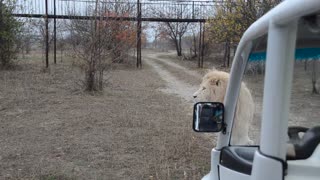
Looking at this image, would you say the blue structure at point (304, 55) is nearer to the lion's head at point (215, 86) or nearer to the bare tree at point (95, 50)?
the lion's head at point (215, 86)

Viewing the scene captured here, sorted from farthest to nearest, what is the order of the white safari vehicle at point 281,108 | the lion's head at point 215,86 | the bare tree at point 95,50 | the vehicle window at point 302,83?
the bare tree at point 95,50
the lion's head at point 215,86
the vehicle window at point 302,83
the white safari vehicle at point 281,108

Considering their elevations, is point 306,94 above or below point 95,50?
above

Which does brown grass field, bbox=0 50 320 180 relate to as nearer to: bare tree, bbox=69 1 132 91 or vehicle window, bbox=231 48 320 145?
vehicle window, bbox=231 48 320 145

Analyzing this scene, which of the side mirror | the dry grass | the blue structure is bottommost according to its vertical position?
the dry grass

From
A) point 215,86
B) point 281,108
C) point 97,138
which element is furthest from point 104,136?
point 281,108

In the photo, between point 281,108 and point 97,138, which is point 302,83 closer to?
point 281,108

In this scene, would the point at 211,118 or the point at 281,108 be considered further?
the point at 211,118

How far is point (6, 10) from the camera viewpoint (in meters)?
21.1

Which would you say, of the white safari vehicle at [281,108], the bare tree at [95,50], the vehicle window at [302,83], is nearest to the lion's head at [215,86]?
the vehicle window at [302,83]

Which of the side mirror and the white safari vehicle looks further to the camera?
the side mirror

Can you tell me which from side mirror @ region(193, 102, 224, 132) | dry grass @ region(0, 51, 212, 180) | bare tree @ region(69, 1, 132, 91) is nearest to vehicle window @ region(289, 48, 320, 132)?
side mirror @ region(193, 102, 224, 132)

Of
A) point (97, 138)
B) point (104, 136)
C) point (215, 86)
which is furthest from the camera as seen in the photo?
point (104, 136)

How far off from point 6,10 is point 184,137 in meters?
15.7

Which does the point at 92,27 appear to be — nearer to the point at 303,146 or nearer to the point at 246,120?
the point at 246,120
